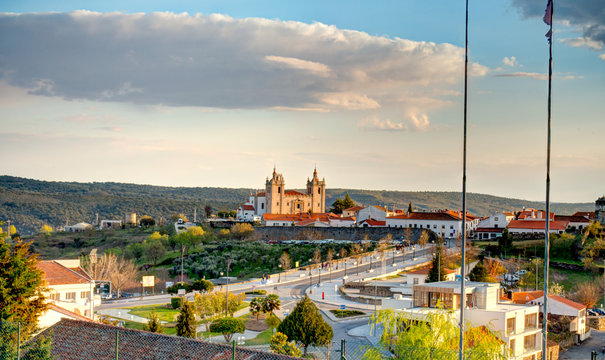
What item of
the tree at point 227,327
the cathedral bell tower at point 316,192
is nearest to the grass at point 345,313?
the tree at point 227,327

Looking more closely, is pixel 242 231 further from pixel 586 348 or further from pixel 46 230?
pixel 586 348

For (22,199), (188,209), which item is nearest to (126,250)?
(22,199)

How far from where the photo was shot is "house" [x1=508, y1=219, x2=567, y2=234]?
74188 mm

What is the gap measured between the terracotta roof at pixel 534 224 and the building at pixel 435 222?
7108mm

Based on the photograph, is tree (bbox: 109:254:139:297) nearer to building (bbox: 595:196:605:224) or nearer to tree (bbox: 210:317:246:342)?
tree (bbox: 210:317:246:342)

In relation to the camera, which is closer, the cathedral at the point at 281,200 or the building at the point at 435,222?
the building at the point at 435,222

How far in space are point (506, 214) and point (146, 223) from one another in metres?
65.3

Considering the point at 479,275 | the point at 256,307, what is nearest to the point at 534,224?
the point at 479,275

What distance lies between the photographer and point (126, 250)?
84500 mm

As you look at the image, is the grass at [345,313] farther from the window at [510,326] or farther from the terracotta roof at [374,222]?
the terracotta roof at [374,222]

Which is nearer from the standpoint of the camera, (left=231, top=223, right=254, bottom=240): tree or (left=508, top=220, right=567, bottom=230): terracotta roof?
(left=508, top=220, right=567, bottom=230): terracotta roof

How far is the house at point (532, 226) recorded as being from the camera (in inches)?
2921

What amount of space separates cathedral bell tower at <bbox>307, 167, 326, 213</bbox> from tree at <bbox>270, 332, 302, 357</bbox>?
9890cm

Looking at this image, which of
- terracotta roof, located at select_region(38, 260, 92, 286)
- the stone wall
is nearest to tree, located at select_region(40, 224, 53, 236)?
the stone wall
